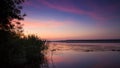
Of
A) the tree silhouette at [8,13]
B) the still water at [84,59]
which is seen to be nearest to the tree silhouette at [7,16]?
the tree silhouette at [8,13]

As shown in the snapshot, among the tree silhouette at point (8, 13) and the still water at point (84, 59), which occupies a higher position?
the tree silhouette at point (8, 13)

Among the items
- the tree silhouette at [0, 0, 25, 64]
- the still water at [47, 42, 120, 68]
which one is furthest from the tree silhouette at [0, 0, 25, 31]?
the still water at [47, 42, 120, 68]

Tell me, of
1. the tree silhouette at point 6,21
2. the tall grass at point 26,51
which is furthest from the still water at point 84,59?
the tree silhouette at point 6,21

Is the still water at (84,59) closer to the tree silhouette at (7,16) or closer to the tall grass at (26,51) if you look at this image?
the tall grass at (26,51)

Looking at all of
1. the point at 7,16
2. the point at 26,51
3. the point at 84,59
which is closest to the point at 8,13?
the point at 7,16

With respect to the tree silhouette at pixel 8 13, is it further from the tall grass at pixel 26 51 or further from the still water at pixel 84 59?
the still water at pixel 84 59

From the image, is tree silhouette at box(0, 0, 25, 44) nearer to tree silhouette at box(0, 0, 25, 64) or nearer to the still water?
tree silhouette at box(0, 0, 25, 64)

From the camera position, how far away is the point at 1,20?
35.6 feet

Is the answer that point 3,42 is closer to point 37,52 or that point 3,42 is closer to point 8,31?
point 8,31

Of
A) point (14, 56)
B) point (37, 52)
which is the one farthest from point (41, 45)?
point (14, 56)

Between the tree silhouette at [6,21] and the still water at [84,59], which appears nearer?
the tree silhouette at [6,21]

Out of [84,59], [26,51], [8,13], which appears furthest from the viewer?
[84,59]

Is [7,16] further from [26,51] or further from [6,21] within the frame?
[26,51]

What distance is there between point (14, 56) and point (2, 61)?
1558mm
